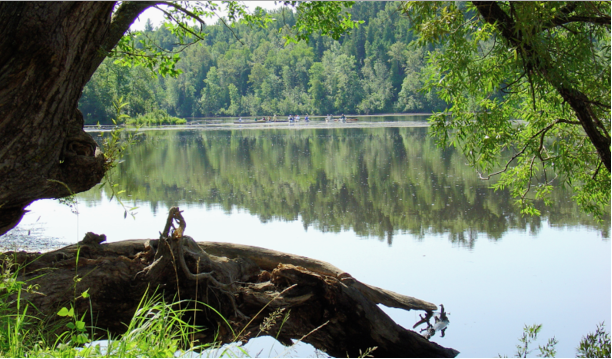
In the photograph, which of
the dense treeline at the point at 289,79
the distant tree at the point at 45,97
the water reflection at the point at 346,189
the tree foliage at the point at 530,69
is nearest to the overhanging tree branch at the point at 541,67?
the tree foliage at the point at 530,69

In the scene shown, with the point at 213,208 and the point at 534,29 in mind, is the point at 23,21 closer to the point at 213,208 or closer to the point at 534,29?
the point at 534,29

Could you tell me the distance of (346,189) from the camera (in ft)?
43.9

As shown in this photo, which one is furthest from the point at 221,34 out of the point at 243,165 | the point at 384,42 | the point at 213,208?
the point at 213,208

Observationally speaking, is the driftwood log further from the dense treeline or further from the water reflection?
the dense treeline

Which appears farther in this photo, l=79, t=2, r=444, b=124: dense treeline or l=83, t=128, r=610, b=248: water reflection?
l=79, t=2, r=444, b=124: dense treeline

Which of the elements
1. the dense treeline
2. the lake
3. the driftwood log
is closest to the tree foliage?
the lake

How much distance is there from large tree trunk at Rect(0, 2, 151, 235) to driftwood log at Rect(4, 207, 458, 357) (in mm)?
578

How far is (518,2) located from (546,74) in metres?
0.58

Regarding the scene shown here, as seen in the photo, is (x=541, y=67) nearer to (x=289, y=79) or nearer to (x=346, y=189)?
(x=346, y=189)

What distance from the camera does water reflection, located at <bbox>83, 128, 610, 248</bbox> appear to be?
9.78 m

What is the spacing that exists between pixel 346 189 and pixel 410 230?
4.18 metres

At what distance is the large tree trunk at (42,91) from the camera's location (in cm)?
304

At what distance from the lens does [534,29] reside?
4.02 metres

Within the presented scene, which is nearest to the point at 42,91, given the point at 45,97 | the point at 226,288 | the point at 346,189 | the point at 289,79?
the point at 45,97
